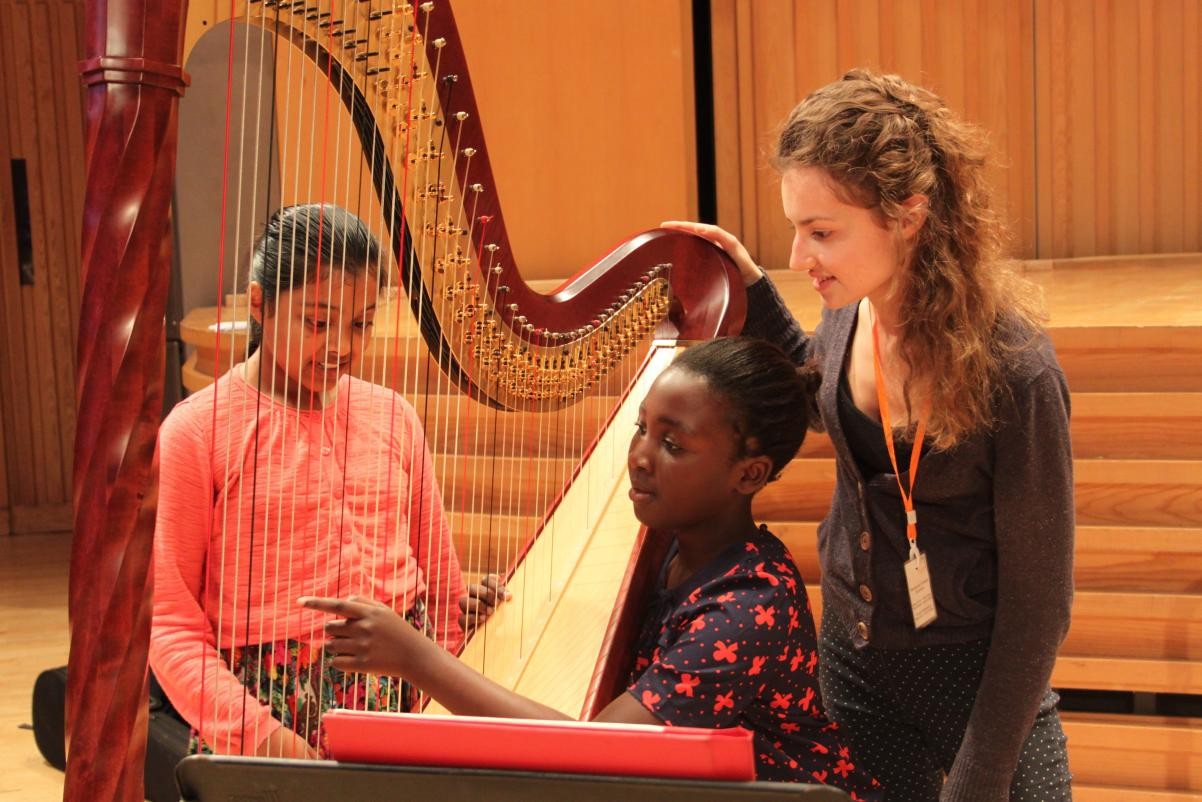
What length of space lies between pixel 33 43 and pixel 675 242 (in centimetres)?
570

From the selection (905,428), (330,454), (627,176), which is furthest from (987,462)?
(627,176)

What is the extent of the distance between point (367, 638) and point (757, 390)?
0.68m

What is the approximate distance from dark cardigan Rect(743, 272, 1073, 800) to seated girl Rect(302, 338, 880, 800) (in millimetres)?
158

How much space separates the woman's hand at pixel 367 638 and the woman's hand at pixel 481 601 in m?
0.63

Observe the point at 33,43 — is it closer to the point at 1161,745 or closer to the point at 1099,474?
the point at 1099,474

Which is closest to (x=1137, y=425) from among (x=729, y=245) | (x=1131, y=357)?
(x=1131, y=357)

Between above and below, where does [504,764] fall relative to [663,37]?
below

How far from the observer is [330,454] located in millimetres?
1849

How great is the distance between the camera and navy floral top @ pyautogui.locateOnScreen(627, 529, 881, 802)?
1.44 m

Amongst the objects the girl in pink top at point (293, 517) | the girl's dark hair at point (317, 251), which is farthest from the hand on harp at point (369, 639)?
the girl's dark hair at point (317, 251)

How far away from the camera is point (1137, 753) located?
3131 millimetres

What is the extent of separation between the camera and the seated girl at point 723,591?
144 cm

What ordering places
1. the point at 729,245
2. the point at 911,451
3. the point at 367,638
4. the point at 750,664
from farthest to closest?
the point at 729,245, the point at 911,451, the point at 750,664, the point at 367,638

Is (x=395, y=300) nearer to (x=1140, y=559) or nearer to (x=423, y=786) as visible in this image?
(x=423, y=786)
